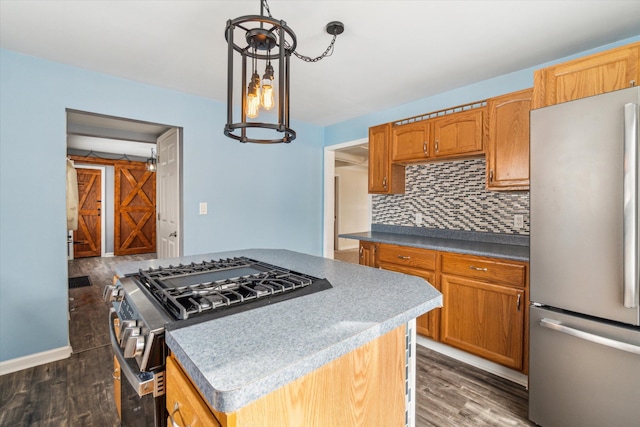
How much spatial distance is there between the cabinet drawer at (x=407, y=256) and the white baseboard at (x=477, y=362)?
0.66 m

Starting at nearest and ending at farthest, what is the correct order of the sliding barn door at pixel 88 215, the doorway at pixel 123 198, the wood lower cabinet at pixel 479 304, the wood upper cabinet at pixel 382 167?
the wood lower cabinet at pixel 479 304 < the wood upper cabinet at pixel 382 167 < the doorway at pixel 123 198 < the sliding barn door at pixel 88 215

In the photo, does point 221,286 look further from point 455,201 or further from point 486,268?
point 455,201

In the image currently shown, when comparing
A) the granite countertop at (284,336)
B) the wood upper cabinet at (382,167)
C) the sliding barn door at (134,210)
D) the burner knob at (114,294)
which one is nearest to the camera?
the granite countertop at (284,336)

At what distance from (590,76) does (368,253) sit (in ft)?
6.65

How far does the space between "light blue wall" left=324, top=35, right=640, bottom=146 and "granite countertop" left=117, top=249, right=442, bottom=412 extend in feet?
7.09

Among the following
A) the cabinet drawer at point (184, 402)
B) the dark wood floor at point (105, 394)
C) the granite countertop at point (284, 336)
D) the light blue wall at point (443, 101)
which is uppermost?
the light blue wall at point (443, 101)

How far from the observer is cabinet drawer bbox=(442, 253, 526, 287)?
2.02m

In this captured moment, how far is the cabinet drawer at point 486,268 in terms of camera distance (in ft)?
6.62

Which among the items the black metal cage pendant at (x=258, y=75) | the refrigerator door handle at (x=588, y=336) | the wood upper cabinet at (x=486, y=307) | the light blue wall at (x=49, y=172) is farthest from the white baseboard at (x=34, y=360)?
the refrigerator door handle at (x=588, y=336)

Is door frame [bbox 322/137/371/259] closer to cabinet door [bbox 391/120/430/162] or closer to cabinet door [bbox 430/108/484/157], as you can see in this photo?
→ cabinet door [bbox 391/120/430/162]

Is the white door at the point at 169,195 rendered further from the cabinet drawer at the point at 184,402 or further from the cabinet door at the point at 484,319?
the cabinet door at the point at 484,319

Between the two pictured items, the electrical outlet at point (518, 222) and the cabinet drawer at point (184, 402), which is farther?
the electrical outlet at point (518, 222)

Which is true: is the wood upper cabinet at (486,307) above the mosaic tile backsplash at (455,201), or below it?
below

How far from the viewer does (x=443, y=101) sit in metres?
2.96
